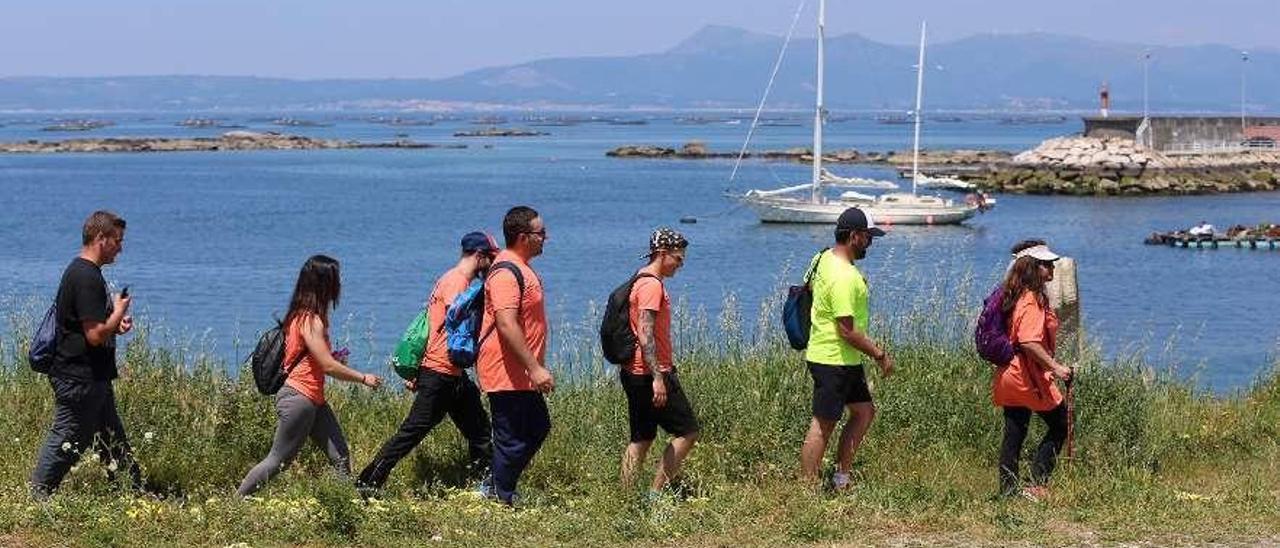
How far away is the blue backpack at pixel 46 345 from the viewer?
8039mm

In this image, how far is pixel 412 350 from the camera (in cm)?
888

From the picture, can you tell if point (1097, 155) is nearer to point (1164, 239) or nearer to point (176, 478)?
point (1164, 239)

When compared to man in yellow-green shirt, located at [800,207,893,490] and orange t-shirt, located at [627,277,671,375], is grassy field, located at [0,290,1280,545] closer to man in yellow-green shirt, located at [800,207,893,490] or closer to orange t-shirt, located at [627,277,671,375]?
man in yellow-green shirt, located at [800,207,893,490]

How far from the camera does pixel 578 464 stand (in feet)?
31.0

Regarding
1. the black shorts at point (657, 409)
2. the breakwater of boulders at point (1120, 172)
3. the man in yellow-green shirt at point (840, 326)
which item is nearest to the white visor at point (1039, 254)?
the man in yellow-green shirt at point (840, 326)

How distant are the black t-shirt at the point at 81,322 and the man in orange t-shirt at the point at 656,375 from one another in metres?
2.38

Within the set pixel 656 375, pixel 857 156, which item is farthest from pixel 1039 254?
pixel 857 156

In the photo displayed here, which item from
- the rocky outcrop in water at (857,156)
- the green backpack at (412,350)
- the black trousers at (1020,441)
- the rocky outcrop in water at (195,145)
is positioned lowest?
the rocky outcrop in water at (195,145)

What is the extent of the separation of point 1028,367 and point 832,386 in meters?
0.96

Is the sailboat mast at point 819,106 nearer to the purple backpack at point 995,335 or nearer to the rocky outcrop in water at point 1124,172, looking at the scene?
the rocky outcrop in water at point 1124,172

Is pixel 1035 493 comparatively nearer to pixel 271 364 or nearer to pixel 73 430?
pixel 271 364

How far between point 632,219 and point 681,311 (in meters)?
48.7

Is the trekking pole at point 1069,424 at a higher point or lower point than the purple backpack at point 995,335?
lower

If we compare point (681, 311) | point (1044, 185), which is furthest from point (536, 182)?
point (681, 311)
